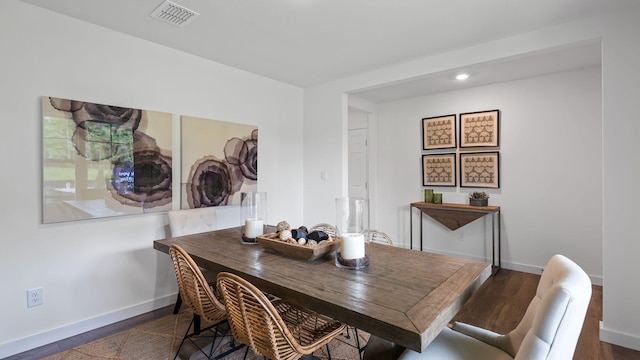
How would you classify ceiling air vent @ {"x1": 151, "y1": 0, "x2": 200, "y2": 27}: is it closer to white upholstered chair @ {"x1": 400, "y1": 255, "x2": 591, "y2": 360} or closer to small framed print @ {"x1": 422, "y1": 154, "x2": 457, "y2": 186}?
white upholstered chair @ {"x1": 400, "y1": 255, "x2": 591, "y2": 360}

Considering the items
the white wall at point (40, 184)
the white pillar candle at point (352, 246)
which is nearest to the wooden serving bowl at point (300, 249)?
the white pillar candle at point (352, 246)

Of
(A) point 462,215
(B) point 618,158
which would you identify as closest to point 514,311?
(A) point 462,215

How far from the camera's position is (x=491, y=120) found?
4.02 meters

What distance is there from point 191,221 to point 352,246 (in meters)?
1.82

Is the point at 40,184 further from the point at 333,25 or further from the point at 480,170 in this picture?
the point at 480,170

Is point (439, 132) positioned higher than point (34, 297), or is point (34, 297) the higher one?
point (439, 132)

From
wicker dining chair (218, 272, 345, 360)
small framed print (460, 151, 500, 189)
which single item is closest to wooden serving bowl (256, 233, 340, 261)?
wicker dining chair (218, 272, 345, 360)

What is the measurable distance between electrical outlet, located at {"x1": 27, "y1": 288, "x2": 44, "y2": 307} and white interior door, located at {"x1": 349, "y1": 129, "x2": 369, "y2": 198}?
4060 millimetres

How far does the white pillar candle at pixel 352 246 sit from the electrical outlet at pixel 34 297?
221 centimetres

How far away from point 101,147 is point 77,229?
25.4 inches

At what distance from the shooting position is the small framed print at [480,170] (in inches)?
158

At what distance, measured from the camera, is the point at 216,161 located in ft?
10.6

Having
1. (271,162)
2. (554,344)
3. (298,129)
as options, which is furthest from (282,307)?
(298,129)

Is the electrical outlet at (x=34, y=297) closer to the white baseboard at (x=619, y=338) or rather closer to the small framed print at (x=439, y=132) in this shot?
the white baseboard at (x=619, y=338)
